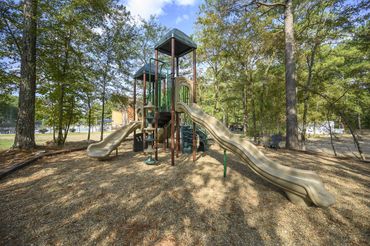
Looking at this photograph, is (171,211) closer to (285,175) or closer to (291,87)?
(285,175)

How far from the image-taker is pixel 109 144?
5859 millimetres

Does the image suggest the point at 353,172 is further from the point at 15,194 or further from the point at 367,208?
the point at 15,194

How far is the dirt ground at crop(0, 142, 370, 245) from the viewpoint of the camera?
1.85 m

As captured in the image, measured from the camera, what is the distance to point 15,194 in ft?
9.25

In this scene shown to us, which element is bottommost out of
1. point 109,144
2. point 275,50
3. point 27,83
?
point 109,144

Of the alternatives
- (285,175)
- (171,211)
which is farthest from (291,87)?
(171,211)

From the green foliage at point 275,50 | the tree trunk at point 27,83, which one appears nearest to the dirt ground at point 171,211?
the tree trunk at point 27,83

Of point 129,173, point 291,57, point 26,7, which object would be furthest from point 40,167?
point 291,57

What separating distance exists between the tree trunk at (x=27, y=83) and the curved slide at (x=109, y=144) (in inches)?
110

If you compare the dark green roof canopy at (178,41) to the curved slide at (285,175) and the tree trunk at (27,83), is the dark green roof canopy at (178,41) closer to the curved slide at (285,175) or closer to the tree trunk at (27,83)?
the curved slide at (285,175)

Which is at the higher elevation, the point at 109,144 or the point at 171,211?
the point at 109,144

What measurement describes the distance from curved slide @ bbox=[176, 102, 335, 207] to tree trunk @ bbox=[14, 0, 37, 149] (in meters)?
6.84

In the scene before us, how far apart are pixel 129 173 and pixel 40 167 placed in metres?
2.48

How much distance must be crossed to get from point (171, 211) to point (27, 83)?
Result: 720 cm
